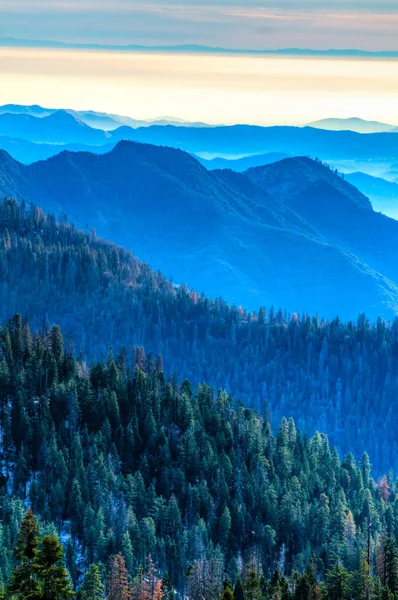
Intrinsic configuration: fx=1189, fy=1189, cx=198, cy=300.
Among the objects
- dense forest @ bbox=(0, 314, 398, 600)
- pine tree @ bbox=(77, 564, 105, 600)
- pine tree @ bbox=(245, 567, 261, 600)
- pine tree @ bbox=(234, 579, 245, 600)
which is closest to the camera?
pine tree @ bbox=(234, 579, 245, 600)

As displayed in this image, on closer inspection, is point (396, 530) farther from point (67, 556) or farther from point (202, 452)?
point (67, 556)

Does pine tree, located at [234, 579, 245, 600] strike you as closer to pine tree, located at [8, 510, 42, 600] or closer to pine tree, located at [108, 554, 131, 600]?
pine tree, located at [108, 554, 131, 600]

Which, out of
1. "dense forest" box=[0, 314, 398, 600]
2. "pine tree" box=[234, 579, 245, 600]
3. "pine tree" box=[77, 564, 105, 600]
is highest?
"dense forest" box=[0, 314, 398, 600]

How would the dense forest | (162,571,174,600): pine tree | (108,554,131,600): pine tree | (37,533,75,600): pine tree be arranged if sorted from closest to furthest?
(37,533,75,600): pine tree → (108,554,131,600): pine tree → (162,571,174,600): pine tree → the dense forest

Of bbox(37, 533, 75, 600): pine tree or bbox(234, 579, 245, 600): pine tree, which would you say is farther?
bbox(234, 579, 245, 600): pine tree

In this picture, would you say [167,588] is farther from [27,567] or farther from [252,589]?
Result: [27,567]

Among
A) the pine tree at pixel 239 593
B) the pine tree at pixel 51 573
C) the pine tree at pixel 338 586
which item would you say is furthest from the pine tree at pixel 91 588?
the pine tree at pixel 51 573

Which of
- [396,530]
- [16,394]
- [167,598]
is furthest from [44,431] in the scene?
[396,530]

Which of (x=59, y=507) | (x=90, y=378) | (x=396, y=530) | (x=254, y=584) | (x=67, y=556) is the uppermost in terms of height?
(x=90, y=378)

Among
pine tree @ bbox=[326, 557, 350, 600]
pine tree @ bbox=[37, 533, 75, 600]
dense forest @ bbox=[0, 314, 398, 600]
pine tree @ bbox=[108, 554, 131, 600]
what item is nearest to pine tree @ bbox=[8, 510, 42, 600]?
pine tree @ bbox=[37, 533, 75, 600]
